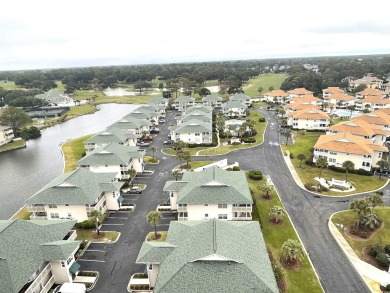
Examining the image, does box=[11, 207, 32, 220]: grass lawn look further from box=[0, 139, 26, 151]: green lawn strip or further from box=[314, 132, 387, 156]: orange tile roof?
box=[314, 132, 387, 156]: orange tile roof

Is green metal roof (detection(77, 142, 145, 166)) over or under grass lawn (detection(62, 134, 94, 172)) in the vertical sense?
over

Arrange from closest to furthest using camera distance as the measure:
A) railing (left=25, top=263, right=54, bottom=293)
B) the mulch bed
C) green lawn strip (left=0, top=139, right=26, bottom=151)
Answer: railing (left=25, top=263, right=54, bottom=293) < the mulch bed < green lawn strip (left=0, top=139, right=26, bottom=151)

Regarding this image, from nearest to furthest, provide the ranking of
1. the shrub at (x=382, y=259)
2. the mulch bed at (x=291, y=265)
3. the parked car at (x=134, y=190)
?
the mulch bed at (x=291, y=265), the shrub at (x=382, y=259), the parked car at (x=134, y=190)

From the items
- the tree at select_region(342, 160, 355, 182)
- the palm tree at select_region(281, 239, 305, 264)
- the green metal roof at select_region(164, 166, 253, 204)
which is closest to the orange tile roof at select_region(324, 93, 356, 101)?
the tree at select_region(342, 160, 355, 182)

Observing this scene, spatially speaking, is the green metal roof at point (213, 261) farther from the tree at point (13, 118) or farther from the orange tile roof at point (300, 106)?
the tree at point (13, 118)

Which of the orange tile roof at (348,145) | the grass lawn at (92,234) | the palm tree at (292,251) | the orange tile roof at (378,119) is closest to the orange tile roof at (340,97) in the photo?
the orange tile roof at (378,119)

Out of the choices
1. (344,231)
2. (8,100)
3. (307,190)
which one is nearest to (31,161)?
(307,190)
